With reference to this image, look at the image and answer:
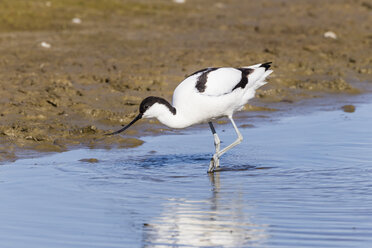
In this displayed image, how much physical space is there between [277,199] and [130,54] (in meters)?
7.28

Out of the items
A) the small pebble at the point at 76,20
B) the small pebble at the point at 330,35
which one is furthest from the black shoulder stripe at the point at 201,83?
the small pebble at the point at 76,20

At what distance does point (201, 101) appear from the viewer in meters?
6.89

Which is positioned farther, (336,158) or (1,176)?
(336,158)

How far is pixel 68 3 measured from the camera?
1773 centimetres

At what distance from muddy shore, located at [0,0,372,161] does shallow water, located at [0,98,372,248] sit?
0.83m

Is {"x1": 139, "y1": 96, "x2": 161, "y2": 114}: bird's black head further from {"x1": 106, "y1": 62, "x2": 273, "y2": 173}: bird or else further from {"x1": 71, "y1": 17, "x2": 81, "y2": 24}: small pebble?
{"x1": 71, "y1": 17, "x2": 81, "y2": 24}: small pebble

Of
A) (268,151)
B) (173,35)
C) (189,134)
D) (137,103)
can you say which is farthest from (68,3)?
(268,151)

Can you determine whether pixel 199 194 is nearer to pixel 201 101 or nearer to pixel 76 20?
pixel 201 101

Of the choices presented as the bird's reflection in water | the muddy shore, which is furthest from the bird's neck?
the muddy shore

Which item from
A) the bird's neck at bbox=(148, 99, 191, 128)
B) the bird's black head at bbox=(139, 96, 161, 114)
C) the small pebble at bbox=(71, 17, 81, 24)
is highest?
the small pebble at bbox=(71, 17, 81, 24)

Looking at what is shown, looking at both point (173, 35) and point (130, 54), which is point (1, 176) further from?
point (173, 35)

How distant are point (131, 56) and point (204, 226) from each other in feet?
25.2

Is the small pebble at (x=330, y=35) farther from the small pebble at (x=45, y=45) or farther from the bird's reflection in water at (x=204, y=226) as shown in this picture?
the bird's reflection in water at (x=204, y=226)

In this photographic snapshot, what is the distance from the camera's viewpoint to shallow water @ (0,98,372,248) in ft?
15.8
